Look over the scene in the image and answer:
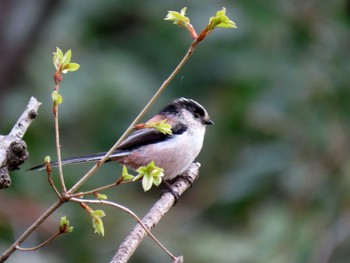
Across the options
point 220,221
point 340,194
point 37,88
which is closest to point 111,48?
point 37,88

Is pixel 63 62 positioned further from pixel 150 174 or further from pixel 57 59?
pixel 150 174

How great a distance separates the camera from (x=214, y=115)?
7.20m

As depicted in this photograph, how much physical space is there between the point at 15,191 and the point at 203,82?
275 centimetres

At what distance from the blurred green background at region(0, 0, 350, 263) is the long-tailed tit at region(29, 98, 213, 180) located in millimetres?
829

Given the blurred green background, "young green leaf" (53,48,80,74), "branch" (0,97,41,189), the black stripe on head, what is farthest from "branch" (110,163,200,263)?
the blurred green background

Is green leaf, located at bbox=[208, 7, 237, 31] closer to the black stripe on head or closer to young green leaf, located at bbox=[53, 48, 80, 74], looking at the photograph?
young green leaf, located at bbox=[53, 48, 80, 74]

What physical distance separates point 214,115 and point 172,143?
7.86ft

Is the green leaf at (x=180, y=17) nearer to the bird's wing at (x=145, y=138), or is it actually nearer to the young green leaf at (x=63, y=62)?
the young green leaf at (x=63, y=62)

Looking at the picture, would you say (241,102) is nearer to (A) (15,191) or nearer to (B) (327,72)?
(B) (327,72)

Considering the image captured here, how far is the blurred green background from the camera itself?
546 centimetres

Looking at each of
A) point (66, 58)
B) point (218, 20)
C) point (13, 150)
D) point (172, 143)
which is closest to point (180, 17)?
point (218, 20)

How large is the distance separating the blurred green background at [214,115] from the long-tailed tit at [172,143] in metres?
0.83

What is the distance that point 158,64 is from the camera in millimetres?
7785

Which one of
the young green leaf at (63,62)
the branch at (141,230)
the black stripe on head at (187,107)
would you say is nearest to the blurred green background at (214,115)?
the black stripe on head at (187,107)
